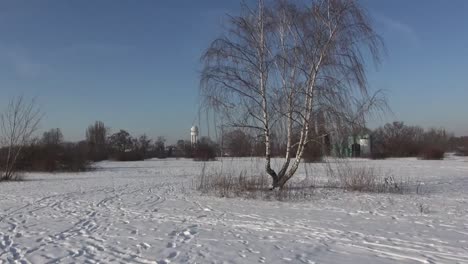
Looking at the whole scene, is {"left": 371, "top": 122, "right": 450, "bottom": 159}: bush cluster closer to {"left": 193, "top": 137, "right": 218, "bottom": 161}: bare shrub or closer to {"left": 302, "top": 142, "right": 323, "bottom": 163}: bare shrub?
{"left": 193, "top": 137, "right": 218, "bottom": 161}: bare shrub

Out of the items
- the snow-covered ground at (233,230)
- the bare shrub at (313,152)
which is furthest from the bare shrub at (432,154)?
the snow-covered ground at (233,230)

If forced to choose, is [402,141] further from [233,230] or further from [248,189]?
[233,230]

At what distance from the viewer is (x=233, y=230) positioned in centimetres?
979

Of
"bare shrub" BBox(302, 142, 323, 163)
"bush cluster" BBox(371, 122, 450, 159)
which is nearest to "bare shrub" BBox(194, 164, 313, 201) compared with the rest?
"bare shrub" BBox(302, 142, 323, 163)

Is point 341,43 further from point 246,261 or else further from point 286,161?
point 246,261

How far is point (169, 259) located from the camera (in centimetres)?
712

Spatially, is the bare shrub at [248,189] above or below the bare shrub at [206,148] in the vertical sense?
below

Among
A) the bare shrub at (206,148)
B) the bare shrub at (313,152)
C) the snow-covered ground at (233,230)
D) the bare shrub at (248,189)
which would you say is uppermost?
the bare shrub at (206,148)

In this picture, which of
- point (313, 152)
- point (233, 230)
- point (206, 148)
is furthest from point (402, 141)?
point (233, 230)

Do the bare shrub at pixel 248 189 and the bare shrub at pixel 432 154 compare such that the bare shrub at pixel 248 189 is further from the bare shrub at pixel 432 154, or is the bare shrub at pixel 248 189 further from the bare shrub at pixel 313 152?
the bare shrub at pixel 432 154

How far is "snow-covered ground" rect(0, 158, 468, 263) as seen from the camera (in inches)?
289

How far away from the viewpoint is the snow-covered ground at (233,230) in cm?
733

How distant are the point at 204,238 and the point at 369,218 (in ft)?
15.0

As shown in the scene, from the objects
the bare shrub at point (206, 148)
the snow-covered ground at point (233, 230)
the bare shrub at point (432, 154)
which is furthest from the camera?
the bare shrub at point (432, 154)
